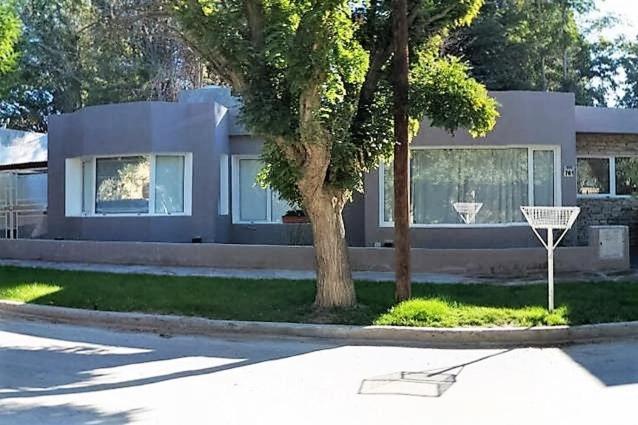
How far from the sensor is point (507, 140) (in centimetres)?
1602

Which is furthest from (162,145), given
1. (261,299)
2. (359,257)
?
(261,299)

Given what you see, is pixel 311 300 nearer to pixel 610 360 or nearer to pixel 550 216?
pixel 550 216

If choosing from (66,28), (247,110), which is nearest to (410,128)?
(247,110)

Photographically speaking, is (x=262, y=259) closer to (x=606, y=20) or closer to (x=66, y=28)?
(x=66, y=28)

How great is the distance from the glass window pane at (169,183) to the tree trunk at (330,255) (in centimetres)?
822

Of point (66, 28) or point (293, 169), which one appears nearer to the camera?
point (293, 169)

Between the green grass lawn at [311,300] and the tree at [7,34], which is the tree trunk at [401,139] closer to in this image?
the green grass lawn at [311,300]

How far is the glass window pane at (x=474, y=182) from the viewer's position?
1634 centimetres

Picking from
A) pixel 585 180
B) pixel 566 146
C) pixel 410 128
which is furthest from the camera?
pixel 585 180

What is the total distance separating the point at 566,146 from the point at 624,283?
4.76m

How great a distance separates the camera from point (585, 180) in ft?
62.4

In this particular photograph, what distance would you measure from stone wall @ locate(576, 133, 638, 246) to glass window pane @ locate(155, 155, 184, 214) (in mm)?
10449

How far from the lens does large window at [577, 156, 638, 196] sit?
1898 cm

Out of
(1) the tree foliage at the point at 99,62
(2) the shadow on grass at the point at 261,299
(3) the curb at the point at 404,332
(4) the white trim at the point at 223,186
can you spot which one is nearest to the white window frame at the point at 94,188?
(4) the white trim at the point at 223,186
